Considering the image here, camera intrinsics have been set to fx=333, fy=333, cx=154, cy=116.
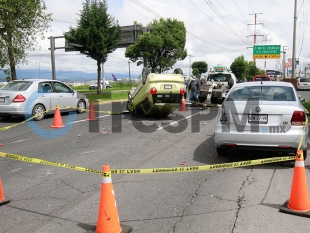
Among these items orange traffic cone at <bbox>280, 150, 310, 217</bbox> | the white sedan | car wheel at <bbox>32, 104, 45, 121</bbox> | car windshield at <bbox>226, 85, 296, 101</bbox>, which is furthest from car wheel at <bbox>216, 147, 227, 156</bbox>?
the white sedan

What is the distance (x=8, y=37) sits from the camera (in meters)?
18.7

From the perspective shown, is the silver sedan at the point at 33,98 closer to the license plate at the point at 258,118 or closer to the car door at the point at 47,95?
the car door at the point at 47,95

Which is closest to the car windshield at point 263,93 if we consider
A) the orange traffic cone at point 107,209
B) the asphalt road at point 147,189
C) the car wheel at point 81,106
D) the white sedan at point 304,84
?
the asphalt road at point 147,189

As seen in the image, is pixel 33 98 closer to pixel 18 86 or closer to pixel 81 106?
pixel 18 86

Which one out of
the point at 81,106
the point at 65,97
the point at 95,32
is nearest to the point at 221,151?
the point at 65,97

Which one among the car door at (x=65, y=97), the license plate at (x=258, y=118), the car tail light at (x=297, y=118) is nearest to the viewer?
the car tail light at (x=297, y=118)

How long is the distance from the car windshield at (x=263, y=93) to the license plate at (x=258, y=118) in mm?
637

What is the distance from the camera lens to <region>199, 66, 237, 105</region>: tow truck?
18.0 metres

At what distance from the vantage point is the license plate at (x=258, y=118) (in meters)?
6.15

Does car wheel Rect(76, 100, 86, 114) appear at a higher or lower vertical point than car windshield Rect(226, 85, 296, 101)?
lower

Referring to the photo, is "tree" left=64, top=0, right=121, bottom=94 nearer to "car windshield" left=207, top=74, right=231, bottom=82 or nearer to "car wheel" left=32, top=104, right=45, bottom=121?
"car windshield" left=207, top=74, right=231, bottom=82

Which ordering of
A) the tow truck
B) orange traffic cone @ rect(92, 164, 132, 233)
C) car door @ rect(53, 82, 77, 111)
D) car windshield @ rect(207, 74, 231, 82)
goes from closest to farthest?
orange traffic cone @ rect(92, 164, 132, 233)
car door @ rect(53, 82, 77, 111)
the tow truck
car windshield @ rect(207, 74, 231, 82)

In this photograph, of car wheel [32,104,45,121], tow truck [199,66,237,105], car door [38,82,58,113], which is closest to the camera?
car wheel [32,104,45,121]

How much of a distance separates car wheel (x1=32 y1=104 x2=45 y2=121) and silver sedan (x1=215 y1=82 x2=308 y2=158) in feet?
26.4
